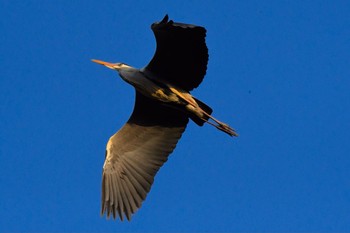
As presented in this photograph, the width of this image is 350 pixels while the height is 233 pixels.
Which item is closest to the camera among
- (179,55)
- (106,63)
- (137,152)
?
(179,55)

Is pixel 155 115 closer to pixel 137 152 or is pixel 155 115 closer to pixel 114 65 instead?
pixel 137 152

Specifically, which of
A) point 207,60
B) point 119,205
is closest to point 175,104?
point 207,60

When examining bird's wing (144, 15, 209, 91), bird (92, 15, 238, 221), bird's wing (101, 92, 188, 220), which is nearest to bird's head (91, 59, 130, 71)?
bird (92, 15, 238, 221)

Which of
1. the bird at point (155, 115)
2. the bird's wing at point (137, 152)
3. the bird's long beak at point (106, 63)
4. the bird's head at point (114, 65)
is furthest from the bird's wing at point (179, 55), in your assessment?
the bird's long beak at point (106, 63)

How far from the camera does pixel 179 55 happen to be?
39.6 ft

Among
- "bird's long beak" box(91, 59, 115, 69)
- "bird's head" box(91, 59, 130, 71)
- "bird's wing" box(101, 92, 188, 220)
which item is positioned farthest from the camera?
"bird's long beak" box(91, 59, 115, 69)

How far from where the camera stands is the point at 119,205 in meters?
12.5

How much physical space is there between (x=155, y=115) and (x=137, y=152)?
2.61 feet

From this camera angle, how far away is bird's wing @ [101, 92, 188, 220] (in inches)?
496

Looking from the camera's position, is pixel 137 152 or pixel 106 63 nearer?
pixel 137 152

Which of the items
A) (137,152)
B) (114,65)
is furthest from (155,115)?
(114,65)

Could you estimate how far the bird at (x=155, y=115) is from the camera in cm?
1188

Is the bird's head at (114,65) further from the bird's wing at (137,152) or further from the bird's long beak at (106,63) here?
the bird's wing at (137,152)

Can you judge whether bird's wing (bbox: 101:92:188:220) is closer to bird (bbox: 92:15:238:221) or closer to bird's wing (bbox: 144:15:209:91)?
bird (bbox: 92:15:238:221)
